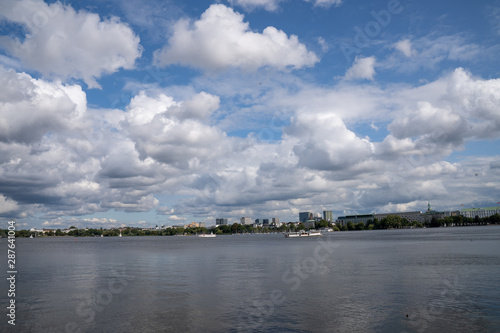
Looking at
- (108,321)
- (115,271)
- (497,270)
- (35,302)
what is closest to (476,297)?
(497,270)

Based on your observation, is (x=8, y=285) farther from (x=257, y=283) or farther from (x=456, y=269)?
(x=456, y=269)

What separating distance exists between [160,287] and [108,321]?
14063 millimetres

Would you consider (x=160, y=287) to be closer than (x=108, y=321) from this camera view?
No

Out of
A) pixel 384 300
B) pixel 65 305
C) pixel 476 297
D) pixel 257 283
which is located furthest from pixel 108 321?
pixel 476 297

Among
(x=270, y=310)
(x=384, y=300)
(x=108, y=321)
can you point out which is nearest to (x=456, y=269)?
(x=384, y=300)

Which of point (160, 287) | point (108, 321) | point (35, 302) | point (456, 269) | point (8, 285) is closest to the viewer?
point (108, 321)

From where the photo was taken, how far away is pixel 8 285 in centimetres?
4625

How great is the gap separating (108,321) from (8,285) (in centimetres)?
2566

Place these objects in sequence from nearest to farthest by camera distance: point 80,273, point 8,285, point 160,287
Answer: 1. point 160,287
2. point 8,285
3. point 80,273

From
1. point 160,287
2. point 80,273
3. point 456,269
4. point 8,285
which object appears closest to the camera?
point 160,287

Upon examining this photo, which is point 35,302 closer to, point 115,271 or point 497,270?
point 115,271

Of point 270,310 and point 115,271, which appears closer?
point 270,310

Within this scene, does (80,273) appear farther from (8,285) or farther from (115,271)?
(8,285)

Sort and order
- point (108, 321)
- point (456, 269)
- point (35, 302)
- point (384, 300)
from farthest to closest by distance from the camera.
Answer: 1. point (456, 269)
2. point (35, 302)
3. point (384, 300)
4. point (108, 321)
